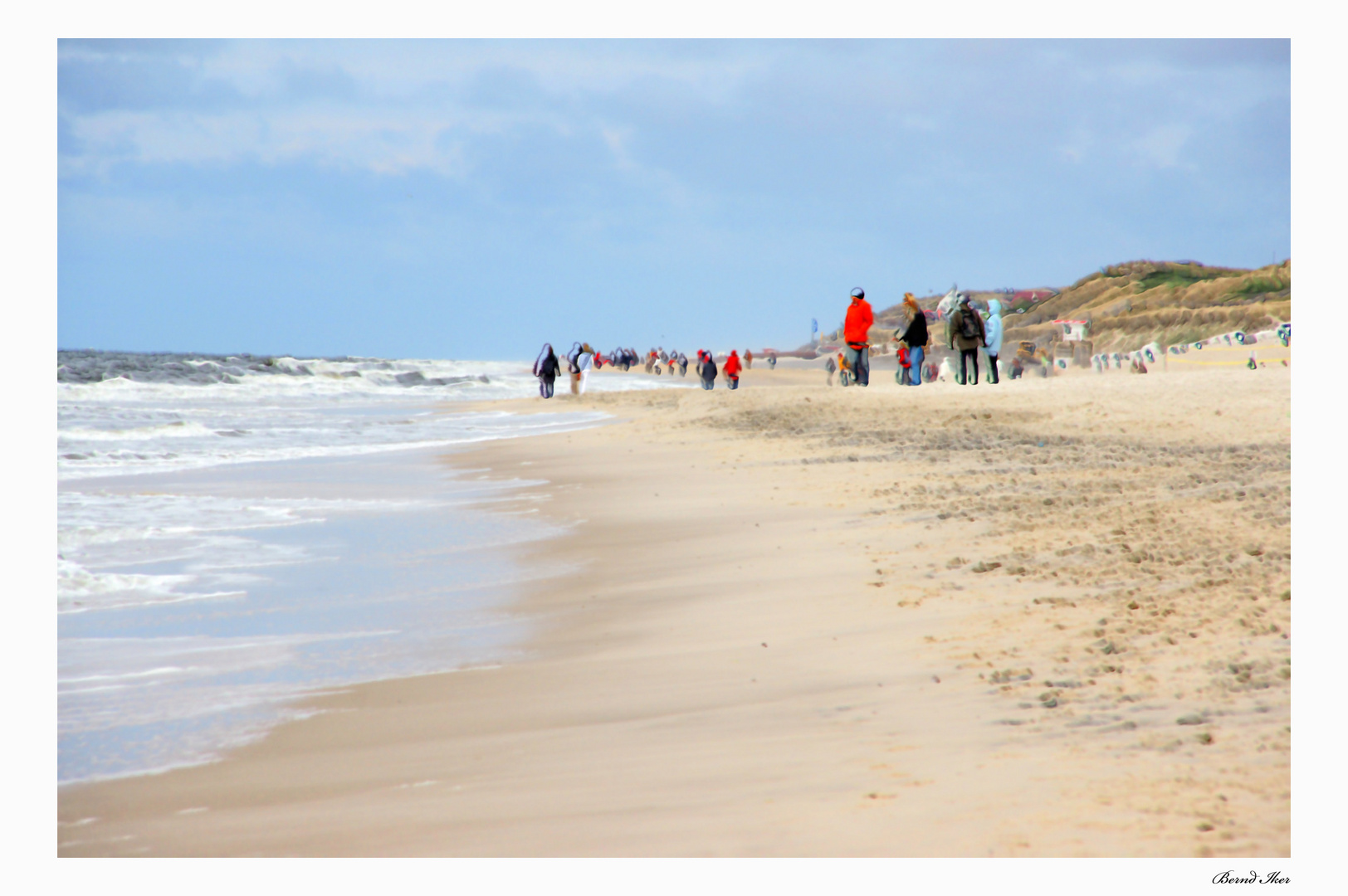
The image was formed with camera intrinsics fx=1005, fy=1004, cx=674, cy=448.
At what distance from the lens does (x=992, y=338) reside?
19281mm

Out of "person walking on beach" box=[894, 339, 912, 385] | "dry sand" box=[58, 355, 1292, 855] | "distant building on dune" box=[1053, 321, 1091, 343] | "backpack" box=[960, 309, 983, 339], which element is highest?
"distant building on dune" box=[1053, 321, 1091, 343]

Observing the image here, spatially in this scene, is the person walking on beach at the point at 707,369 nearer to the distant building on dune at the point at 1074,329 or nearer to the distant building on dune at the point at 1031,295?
the distant building on dune at the point at 1074,329

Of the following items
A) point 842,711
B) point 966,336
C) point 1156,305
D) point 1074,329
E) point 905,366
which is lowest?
point 842,711

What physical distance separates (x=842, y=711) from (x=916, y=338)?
17.5m

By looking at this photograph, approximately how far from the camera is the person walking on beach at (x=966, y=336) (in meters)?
18.0

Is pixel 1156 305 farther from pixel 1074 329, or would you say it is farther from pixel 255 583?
pixel 255 583

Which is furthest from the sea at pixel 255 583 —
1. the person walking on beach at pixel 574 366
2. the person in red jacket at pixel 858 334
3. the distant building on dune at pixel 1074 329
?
the distant building on dune at pixel 1074 329

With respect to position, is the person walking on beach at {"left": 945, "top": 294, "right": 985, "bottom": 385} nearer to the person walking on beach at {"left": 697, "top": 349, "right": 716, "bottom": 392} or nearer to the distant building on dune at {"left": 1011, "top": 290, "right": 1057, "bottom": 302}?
the person walking on beach at {"left": 697, "top": 349, "right": 716, "bottom": 392}

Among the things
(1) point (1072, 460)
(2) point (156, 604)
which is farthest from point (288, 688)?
(1) point (1072, 460)

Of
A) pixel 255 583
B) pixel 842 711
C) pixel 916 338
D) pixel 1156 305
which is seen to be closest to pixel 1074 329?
pixel 1156 305

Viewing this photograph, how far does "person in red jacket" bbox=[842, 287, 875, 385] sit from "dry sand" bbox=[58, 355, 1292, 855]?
12330 mm

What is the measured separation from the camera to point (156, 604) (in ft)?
17.2

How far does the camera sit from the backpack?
59.1 ft

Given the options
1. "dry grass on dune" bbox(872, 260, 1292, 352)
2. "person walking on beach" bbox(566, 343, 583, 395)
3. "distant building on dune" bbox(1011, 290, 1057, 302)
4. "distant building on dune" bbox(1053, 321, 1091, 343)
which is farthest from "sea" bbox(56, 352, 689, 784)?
"distant building on dune" bbox(1011, 290, 1057, 302)
